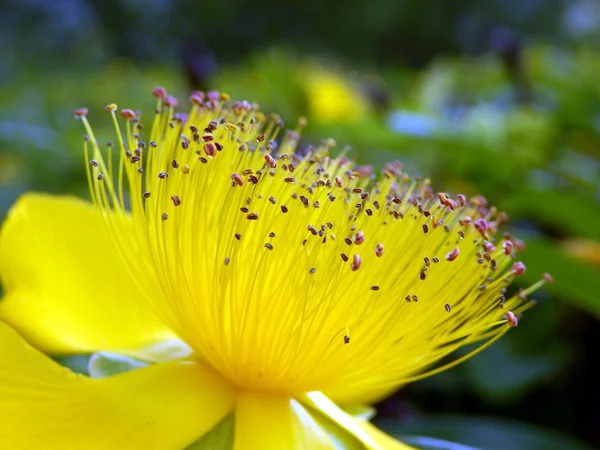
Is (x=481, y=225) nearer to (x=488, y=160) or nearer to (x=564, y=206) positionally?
(x=564, y=206)

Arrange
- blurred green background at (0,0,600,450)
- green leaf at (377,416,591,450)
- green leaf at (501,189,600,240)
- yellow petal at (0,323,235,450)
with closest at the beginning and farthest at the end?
yellow petal at (0,323,235,450), green leaf at (377,416,591,450), blurred green background at (0,0,600,450), green leaf at (501,189,600,240)

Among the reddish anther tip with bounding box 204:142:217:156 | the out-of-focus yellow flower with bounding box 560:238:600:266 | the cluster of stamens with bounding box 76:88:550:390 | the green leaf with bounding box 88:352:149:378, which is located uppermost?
the out-of-focus yellow flower with bounding box 560:238:600:266

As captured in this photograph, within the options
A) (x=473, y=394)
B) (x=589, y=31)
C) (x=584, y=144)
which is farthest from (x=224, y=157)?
(x=589, y=31)

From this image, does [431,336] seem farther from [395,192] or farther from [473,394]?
[473,394]

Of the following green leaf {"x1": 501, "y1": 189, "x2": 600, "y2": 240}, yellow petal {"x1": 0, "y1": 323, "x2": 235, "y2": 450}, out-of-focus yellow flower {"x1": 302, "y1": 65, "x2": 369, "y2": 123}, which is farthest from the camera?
out-of-focus yellow flower {"x1": 302, "y1": 65, "x2": 369, "y2": 123}

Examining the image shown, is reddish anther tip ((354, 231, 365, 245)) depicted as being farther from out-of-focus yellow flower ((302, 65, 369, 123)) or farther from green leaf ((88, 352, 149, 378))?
out-of-focus yellow flower ((302, 65, 369, 123))

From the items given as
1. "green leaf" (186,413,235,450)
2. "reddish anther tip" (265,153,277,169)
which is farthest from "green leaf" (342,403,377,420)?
"reddish anther tip" (265,153,277,169)
